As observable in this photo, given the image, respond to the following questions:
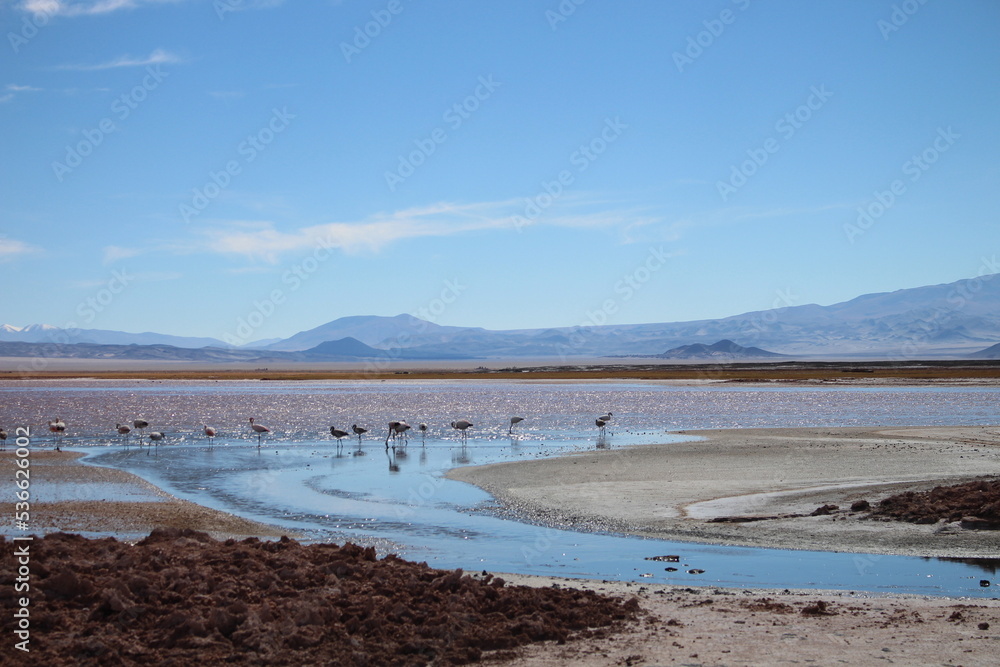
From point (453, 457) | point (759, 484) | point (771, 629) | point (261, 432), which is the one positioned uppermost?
point (261, 432)

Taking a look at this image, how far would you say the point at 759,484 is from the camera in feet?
58.1

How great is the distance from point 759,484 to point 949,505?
174 inches

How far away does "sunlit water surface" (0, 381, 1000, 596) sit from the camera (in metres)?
11.3

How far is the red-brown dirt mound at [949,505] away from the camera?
13070 millimetres

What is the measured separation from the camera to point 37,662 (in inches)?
279

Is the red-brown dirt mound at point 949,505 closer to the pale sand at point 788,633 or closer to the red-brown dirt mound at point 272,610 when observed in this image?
the pale sand at point 788,633

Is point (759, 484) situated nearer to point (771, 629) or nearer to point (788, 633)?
point (771, 629)

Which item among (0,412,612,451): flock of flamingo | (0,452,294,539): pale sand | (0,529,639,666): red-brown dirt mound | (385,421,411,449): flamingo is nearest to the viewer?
(0,529,639,666): red-brown dirt mound

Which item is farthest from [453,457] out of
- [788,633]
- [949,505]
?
[788,633]

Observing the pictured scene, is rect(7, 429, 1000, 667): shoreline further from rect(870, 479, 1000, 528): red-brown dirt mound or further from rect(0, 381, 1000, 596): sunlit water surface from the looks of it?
rect(870, 479, 1000, 528): red-brown dirt mound

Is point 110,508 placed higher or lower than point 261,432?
lower

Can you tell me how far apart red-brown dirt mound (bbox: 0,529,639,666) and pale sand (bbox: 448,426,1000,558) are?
16.9ft

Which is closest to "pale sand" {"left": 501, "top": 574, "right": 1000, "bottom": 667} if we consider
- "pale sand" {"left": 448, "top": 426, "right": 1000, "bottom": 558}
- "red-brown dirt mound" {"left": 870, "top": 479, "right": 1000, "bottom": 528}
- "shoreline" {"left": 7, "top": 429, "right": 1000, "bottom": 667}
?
"shoreline" {"left": 7, "top": 429, "right": 1000, "bottom": 667}

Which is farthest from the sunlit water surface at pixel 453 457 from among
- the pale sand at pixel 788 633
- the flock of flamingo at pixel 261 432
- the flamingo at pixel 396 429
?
the pale sand at pixel 788 633
